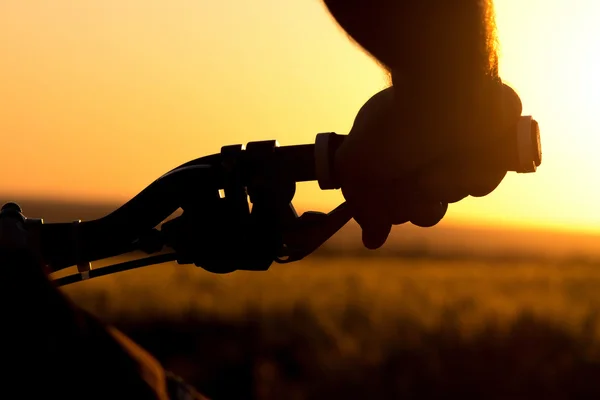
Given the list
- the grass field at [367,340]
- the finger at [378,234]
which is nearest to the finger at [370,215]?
the finger at [378,234]

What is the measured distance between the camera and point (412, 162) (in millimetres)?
1617

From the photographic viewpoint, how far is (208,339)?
2106 centimetres

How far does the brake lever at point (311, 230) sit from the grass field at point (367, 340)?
14.2 m

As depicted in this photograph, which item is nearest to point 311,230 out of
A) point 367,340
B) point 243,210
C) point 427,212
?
point 243,210

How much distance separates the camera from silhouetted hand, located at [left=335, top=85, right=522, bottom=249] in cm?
158

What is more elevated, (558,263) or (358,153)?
(358,153)

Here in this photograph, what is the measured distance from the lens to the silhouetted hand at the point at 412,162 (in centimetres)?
158

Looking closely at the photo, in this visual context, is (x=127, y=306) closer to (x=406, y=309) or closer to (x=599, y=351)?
(x=406, y=309)

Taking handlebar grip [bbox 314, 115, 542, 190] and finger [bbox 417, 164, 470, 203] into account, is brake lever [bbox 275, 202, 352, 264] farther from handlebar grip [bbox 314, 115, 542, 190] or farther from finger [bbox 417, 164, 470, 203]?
handlebar grip [bbox 314, 115, 542, 190]

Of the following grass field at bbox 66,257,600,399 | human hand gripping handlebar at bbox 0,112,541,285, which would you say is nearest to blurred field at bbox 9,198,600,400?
grass field at bbox 66,257,600,399

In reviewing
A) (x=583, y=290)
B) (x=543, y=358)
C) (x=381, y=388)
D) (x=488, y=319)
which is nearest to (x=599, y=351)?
(x=543, y=358)

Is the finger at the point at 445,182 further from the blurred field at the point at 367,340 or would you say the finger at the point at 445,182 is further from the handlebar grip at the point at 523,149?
the blurred field at the point at 367,340

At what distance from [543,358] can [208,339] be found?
6948 millimetres

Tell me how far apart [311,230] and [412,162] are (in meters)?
0.30
